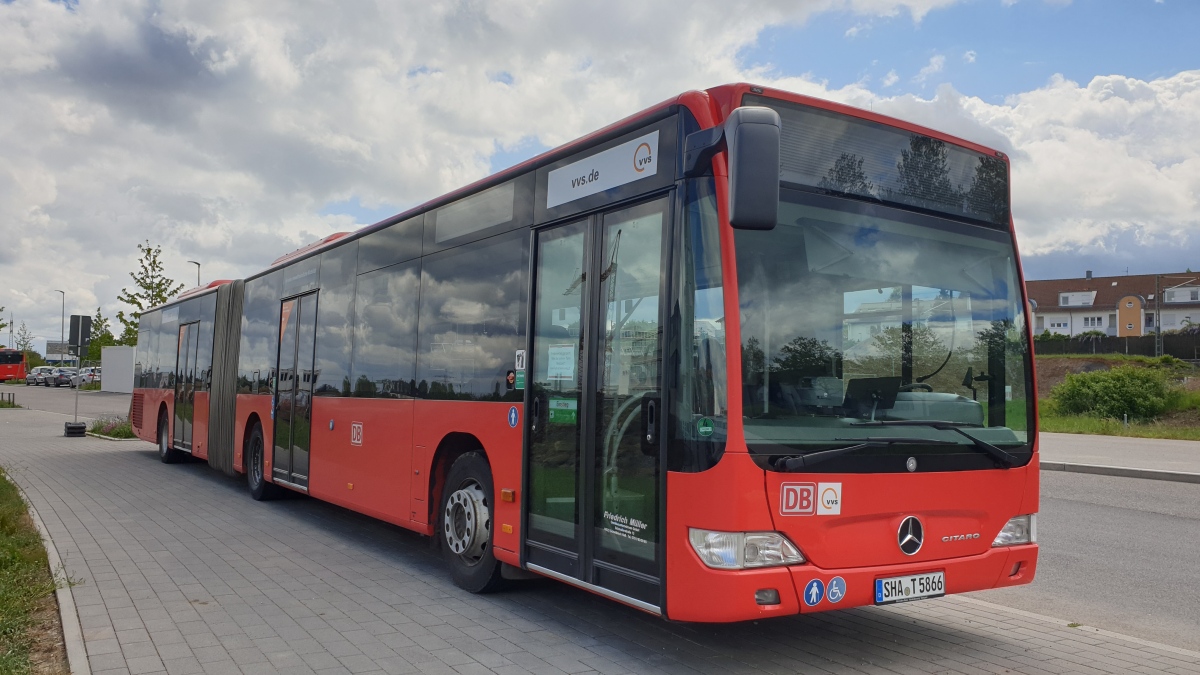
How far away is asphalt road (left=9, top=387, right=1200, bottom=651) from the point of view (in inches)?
273

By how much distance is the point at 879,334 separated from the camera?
5.37 metres

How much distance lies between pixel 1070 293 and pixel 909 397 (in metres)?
108

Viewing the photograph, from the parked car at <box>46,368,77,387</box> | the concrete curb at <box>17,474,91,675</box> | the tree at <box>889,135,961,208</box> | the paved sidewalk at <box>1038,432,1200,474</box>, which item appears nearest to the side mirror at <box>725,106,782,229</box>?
the tree at <box>889,135,961,208</box>

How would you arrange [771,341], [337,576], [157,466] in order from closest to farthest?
[771,341] → [337,576] → [157,466]

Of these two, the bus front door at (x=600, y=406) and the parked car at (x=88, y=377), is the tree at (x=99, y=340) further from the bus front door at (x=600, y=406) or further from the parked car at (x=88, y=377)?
the bus front door at (x=600, y=406)

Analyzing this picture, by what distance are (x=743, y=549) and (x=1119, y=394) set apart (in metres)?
33.4

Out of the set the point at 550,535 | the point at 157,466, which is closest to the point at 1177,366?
the point at 157,466

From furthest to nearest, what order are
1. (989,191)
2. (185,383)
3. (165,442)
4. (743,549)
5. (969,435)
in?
(165,442) → (185,383) → (989,191) → (969,435) → (743,549)

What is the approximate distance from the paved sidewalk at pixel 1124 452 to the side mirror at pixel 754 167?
14930 millimetres

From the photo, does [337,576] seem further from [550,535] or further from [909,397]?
[909,397]

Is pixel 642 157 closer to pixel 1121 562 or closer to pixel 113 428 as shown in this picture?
pixel 1121 562

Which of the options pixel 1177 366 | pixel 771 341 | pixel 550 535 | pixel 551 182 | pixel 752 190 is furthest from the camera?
pixel 1177 366

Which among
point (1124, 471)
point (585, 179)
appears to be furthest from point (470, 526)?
point (1124, 471)

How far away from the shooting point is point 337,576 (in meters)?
7.81
